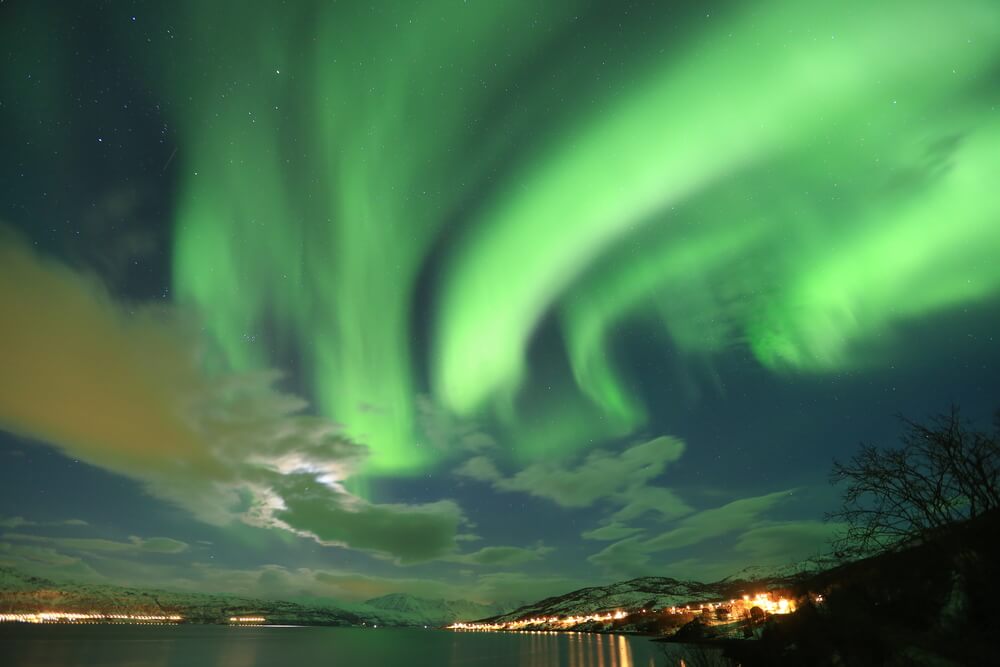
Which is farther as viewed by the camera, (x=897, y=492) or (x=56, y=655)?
(x=56, y=655)

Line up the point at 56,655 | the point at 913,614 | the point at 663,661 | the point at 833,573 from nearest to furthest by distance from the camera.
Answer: the point at 913,614 → the point at 833,573 → the point at 663,661 → the point at 56,655

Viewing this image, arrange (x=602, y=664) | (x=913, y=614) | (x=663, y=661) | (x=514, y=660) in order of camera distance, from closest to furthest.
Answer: (x=913, y=614), (x=663, y=661), (x=602, y=664), (x=514, y=660)

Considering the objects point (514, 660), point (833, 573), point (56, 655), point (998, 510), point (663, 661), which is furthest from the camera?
point (56, 655)

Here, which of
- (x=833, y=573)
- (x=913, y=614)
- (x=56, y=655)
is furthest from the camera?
(x=56, y=655)

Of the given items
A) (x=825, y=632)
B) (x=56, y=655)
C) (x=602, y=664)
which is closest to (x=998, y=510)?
(x=825, y=632)

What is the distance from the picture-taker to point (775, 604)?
109062mm

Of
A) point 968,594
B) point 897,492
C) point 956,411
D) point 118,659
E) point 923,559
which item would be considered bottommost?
point 118,659

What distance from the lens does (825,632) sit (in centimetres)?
3281

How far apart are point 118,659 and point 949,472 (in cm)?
13447

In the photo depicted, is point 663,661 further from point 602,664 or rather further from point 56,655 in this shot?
point 56,655

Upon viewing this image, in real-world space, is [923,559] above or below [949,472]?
below

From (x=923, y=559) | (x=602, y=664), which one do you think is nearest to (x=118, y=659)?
(x=602, y=664)

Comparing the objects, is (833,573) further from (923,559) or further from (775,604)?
(775,604)

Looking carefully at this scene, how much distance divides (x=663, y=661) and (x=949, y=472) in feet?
215
